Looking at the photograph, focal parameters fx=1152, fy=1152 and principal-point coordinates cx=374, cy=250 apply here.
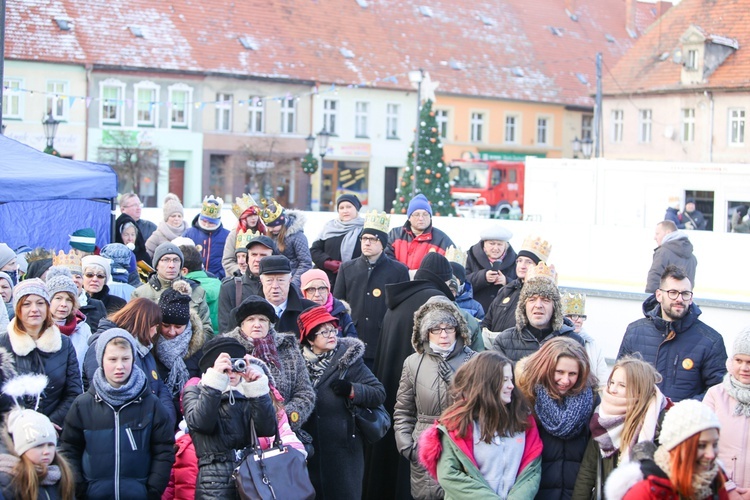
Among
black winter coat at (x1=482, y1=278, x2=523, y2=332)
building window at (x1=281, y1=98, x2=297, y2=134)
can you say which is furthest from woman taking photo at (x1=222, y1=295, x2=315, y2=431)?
building window at (x1=281, y1=98, x2=297, y2=134)

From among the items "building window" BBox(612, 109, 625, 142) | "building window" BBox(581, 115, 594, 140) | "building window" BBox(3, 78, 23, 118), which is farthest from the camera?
"building window" BBox(581, 115, 594, 140)

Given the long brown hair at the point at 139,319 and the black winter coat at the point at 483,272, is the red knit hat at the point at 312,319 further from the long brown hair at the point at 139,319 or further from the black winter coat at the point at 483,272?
the black winter coat at the point at 483,272

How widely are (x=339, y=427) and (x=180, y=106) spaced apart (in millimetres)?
38483

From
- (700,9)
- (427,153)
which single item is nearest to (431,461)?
(427,153)

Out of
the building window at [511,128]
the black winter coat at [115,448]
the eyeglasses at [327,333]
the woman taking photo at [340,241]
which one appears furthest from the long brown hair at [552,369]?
the building window at [511,128]

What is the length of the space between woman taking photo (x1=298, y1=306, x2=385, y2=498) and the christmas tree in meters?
25.4

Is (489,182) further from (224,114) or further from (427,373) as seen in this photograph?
(427,373)

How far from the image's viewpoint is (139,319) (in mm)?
6617

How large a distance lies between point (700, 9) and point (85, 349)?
40.7 meters

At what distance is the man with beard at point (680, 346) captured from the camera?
6.99 meters

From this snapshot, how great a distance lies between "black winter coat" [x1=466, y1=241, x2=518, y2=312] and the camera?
9.92m

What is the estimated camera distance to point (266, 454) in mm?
5648

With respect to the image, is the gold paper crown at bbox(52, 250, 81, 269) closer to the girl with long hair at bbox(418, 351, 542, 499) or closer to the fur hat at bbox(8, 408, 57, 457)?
the fur hat at bbox(8, 408, 57, 457)

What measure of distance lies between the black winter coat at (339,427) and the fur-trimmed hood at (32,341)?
1511 millimetres
